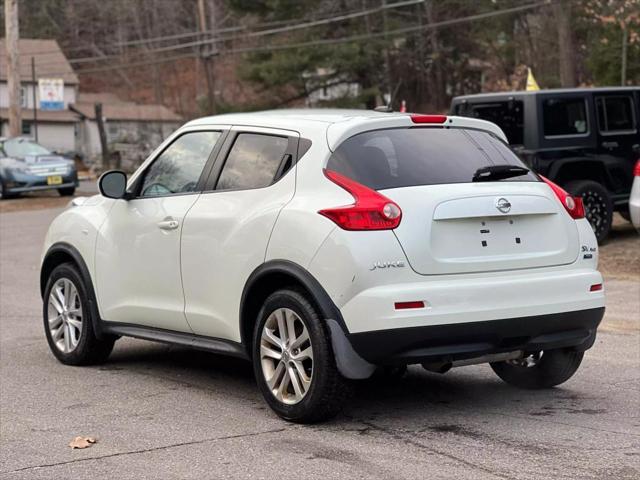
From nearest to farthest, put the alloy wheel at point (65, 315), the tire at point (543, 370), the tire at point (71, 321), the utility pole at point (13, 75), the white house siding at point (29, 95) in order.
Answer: the tire at point (543, 370) < the tire at point (71, 321) < the alloy wheel at point (65, 315) < the utility pole at point (13, 75) < the white house siding at point (29, 95)

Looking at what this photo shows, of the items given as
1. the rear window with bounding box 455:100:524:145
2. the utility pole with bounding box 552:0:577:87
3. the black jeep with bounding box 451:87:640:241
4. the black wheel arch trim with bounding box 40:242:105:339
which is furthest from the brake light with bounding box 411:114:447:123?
the utility pole with bounding box 552:0:577:87

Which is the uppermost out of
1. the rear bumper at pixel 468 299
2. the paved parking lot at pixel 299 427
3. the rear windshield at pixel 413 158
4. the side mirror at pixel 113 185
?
the rear windshield at pixel 413 158

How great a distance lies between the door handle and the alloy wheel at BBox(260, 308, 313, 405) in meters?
1.14

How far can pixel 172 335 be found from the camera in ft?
23.5

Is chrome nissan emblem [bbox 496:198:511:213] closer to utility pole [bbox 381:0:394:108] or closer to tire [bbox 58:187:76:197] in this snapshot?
tire [bbox 58:187:76:197]

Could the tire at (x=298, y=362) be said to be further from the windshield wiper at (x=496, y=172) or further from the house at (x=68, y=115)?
the house at (x=68, y=115)

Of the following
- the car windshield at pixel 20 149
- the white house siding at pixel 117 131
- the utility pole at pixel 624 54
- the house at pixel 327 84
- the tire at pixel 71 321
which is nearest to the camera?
the tire at pixel 71 321

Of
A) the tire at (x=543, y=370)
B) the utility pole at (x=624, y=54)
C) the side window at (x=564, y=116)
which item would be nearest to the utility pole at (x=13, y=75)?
the utility pole at (x=624, y=54)

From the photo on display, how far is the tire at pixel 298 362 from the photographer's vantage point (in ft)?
19.1

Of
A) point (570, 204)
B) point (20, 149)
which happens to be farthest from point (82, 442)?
point (20, 149)

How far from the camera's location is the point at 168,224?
708 cm

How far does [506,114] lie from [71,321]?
8.42 m

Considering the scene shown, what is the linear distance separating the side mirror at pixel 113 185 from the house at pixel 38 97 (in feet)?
233

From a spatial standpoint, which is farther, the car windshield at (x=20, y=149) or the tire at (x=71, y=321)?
the car windshield at (x=20, y=149)
